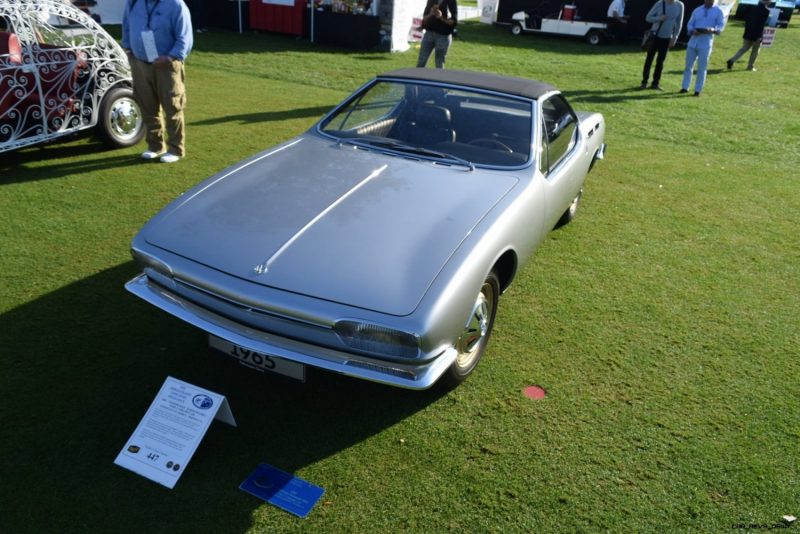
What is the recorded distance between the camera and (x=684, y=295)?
448 centimetres

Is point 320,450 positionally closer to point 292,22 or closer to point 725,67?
point 292,22

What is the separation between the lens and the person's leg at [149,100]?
600 cm

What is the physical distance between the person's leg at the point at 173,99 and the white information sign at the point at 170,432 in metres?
4.14

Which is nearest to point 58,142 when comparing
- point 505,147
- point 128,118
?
point 128,118

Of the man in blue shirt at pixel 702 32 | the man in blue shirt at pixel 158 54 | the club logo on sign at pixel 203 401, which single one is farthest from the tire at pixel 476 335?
the man in blue shirt at pixel 702 32

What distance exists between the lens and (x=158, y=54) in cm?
586

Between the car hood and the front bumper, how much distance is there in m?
0.26

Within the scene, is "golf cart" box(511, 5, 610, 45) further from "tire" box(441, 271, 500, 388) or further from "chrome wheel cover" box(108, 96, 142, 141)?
"tire" box(441, 271, 500, 388)

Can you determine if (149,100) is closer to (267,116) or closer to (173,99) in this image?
(173,99)

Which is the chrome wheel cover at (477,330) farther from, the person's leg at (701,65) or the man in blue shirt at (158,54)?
the person's leg at (701,65)

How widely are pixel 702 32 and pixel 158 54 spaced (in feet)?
31.4

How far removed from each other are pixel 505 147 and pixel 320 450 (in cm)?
231

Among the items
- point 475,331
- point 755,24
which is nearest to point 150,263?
point 475,331

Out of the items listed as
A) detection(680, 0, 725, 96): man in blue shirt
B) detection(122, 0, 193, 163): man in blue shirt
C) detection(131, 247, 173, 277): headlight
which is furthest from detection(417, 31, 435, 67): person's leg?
detection(131, 247, 173, 277): headlight
